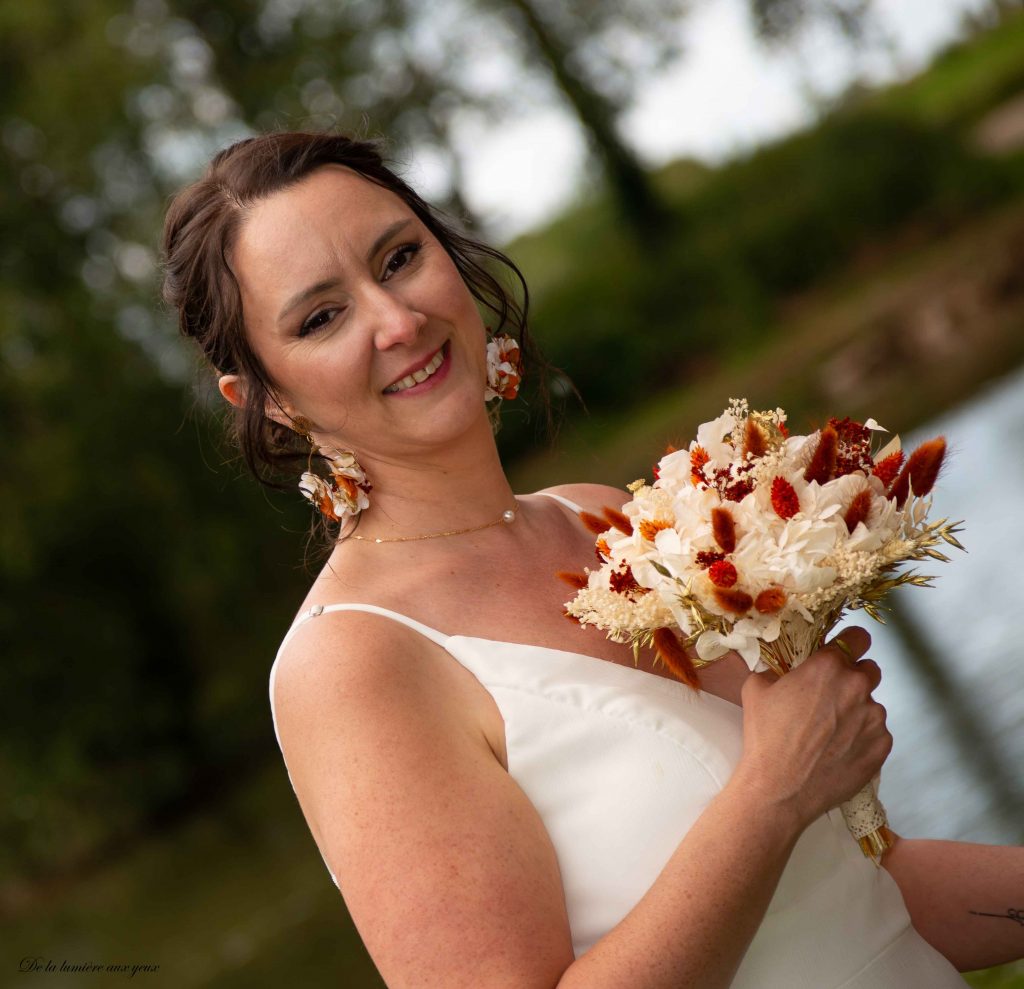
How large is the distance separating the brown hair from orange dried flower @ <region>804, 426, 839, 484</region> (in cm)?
84

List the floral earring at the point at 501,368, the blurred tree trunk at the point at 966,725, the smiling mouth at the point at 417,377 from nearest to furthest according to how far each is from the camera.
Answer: the smiling mouth at the point at 417,377 < the floral earring at the point at 501,368 < the blurred tree trunk at the point at 966,725

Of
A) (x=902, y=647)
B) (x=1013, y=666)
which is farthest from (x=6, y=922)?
(x=1013, y=666)

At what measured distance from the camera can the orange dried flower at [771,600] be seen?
1837mm

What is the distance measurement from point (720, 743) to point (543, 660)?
30 centimetres

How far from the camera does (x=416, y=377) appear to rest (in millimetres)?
2225

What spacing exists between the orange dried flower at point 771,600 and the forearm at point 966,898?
2.56 ft

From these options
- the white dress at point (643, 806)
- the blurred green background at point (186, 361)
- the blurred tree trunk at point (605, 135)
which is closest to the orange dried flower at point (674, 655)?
the white dress at point (643, 806)

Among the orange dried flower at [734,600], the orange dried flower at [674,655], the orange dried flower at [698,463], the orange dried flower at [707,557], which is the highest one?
the orange dried flower at [698,463]

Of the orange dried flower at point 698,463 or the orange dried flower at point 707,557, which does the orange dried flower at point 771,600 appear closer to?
the orange dried flower at point 707,557

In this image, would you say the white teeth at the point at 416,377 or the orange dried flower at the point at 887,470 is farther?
the white teeth at the point at 416,377

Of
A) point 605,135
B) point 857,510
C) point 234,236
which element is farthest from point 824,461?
point 605,135

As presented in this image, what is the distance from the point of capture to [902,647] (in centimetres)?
666

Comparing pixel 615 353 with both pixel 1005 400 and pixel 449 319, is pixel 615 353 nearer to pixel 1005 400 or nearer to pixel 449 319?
pixel 1005 400

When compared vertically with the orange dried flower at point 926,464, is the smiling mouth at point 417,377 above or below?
above
